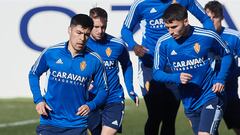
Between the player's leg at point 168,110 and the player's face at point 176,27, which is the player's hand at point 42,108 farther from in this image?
the player's leg at point 168,110

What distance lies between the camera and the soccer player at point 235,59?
12164 millimetres

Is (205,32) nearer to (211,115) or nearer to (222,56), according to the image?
(222,56)

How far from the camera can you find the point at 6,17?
19.0 metres

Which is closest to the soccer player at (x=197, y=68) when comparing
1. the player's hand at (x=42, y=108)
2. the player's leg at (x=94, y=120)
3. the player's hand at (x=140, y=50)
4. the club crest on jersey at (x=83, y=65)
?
the player's hand at (x=140, y=50)

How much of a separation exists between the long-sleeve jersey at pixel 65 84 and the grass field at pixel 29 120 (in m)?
4.83

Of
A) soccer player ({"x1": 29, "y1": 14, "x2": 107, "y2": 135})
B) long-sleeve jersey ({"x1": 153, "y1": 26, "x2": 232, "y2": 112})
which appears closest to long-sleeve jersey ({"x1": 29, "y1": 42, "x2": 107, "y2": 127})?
soccer player ({"x1": 29, "y1": 14, "x2": 107, "y2": 135})

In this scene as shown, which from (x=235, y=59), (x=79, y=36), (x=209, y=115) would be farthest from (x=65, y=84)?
(x=235, y=59)

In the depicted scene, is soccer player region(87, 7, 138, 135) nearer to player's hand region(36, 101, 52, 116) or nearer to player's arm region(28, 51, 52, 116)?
player's arm region(28, 51, 52, 116)

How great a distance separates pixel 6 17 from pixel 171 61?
8734 mm

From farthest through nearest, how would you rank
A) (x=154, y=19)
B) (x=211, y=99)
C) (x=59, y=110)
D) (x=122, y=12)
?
1. (x=122, y=12)
2. (x=154, y=19)
3. (x=211, y=99)
4. (x=59, y=110)

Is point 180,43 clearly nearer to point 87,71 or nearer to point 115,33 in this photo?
point 87,71

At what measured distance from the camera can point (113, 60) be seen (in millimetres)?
11734

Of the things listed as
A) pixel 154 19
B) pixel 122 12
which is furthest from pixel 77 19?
A: pixel 122 12

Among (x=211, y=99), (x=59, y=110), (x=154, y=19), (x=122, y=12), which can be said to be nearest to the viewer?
(x=59, y=110)
